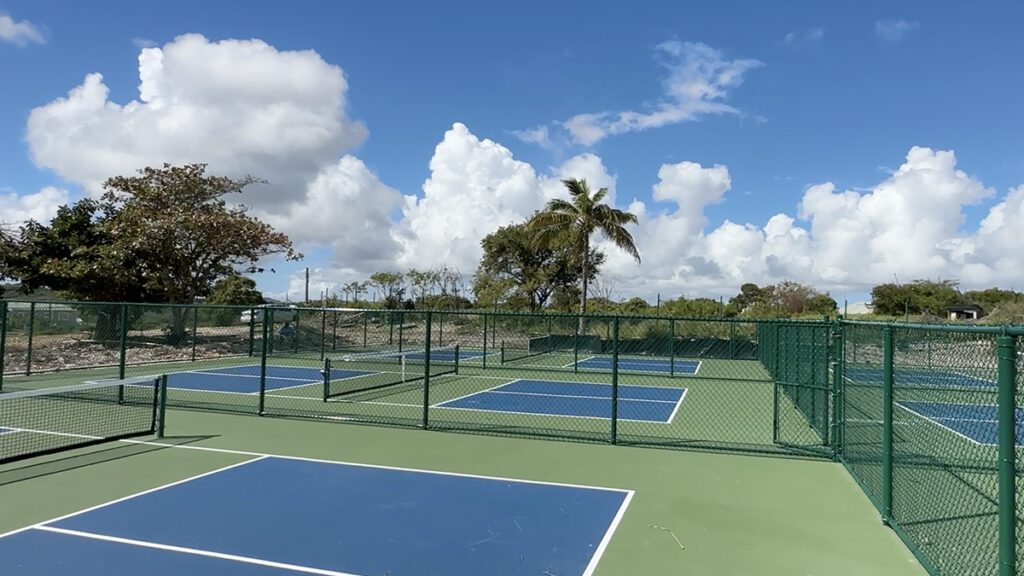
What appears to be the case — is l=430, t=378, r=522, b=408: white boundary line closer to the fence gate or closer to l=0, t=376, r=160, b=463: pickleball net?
l=0, t=376, r=160, b=463: pickleball net

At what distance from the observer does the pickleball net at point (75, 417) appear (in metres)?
8.84

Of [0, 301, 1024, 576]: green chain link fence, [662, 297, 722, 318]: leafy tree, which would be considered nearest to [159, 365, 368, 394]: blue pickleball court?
[0, 301, 1024, 576]: green chain link fence

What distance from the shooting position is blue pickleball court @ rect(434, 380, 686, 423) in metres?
13.2

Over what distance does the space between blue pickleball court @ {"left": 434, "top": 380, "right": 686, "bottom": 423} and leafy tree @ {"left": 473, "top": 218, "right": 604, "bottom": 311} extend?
27.8 m

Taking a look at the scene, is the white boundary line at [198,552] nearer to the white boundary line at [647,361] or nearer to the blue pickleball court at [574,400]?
the blue pickleball court at [574,400]

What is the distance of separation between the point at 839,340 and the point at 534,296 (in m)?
37.9

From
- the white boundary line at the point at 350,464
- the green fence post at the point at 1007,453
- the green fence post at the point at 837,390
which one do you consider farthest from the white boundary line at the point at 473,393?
the green fence post at the point at 1007,453

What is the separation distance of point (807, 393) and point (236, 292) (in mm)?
51177

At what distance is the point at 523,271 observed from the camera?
47.5 meters

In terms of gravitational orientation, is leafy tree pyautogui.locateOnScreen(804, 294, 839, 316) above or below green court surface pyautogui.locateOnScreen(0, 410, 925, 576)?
above

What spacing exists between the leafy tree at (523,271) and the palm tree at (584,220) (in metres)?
15.0

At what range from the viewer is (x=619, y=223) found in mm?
30906

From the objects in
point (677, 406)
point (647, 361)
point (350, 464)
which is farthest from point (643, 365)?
point (350, 464)

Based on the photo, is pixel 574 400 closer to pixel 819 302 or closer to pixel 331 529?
pixel 331 529
